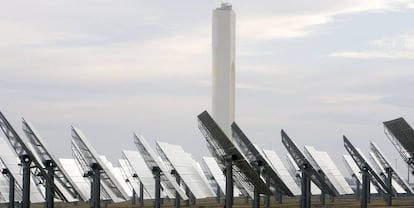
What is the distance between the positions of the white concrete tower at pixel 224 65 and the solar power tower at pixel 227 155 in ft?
334

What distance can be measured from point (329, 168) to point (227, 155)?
48168 mm

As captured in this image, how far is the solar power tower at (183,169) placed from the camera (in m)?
72.9

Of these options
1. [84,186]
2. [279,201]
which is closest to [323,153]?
[279,201]

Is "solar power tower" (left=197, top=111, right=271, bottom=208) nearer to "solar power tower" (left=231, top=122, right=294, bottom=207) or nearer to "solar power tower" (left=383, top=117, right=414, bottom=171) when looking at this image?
"solar power tower" (left=231, top=122, right=294, bottom=207)

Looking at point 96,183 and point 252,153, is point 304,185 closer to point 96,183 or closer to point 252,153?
point 252,153

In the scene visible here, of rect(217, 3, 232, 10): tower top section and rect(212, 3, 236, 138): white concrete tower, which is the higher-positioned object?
rect(217, 3, 232, 10): tower top section

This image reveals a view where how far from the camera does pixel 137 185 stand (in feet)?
376

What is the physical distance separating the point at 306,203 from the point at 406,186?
109 feet

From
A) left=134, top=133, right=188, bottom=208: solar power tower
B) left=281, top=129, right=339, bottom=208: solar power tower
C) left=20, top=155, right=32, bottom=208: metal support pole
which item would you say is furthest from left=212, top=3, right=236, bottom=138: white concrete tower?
left=20, top=155, right=32, bottom=208: metal support pole

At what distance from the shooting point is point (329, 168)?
338ft

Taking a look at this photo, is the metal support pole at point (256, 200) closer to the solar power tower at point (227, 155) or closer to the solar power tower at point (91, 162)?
the solar power tower at point (227, 155)

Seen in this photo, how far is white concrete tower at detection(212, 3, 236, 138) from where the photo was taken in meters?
162

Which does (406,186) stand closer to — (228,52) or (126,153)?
(126,153)

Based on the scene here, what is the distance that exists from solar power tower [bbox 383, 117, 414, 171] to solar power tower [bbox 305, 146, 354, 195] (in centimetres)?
1560
